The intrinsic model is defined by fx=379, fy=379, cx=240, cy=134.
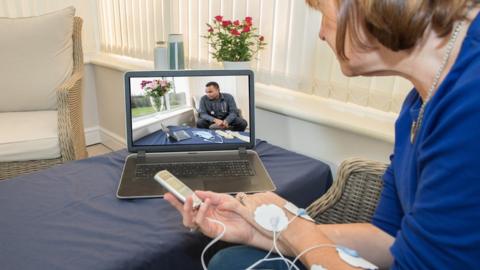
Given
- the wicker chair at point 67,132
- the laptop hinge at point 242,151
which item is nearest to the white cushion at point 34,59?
the wicker chair at point 67,132

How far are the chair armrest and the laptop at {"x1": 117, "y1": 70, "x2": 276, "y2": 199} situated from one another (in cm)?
62

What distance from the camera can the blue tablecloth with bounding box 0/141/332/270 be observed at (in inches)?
29.0

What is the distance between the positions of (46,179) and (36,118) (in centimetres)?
96

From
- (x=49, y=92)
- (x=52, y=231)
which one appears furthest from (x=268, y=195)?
(x=49, y=92)

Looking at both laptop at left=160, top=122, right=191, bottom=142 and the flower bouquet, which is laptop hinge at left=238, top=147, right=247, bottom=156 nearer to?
laptop at left=160, top=122, right=191, bottom=142

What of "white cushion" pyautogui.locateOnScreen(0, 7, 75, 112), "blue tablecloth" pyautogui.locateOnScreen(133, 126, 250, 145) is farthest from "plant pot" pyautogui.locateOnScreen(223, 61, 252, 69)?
"white cushion" pyautogui.locateOnScreen(0, 7, 75, 112)

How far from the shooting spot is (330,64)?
1.41m

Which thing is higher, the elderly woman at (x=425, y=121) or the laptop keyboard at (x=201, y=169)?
the elderly woman at (x=425, y=121)

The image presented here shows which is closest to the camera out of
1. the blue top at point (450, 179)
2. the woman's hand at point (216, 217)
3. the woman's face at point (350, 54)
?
the blue top at point (450, 179)

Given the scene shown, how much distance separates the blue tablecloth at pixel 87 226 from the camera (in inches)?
29.0

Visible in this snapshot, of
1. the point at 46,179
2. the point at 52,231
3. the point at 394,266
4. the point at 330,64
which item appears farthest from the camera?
the point at 330,64

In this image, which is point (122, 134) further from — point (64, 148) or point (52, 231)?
point (52, 231)

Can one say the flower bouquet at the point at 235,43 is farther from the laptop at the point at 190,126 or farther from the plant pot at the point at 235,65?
the laptop at the point at 190,126

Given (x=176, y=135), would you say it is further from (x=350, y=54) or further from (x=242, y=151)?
(x=350, y=54)
